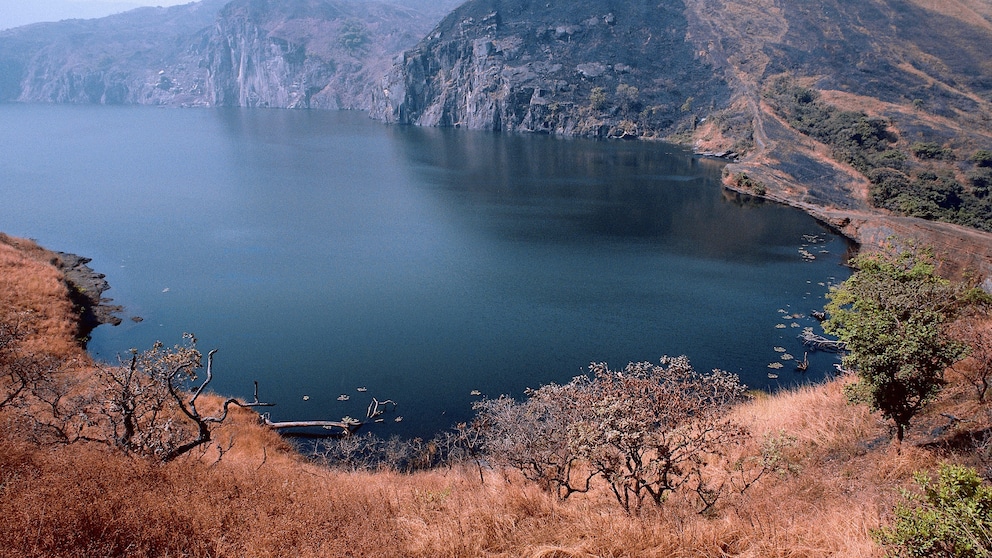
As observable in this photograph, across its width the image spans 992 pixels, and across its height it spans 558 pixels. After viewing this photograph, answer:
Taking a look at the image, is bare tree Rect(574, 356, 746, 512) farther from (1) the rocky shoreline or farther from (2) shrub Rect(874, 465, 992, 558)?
(1) the rocky shoreline

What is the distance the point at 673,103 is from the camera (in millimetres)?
119938

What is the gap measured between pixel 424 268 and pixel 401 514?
3046cm

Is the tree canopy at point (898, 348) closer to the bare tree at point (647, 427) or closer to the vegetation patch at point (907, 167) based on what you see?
the bare tree at point (647, 427)

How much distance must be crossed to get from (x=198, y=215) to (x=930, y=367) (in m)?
56.6

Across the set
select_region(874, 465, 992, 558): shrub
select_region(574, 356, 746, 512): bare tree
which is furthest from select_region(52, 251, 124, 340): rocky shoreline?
select_region(874, 465, 992, 558): shrub

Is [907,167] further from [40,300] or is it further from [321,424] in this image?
[40,300]

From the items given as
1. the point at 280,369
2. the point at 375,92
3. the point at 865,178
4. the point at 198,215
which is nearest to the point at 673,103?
the point at 865,178

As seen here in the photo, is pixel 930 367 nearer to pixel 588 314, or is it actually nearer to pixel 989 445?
pixel 989 445

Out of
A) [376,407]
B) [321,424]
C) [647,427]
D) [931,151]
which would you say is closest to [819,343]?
[376,407]

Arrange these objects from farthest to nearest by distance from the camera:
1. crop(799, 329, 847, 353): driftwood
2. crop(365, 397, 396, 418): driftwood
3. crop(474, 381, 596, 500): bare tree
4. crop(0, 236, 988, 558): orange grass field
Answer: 1. crop(799, 329, 847, 353): driftwood
2. crop(365, 397, 396, 418): driftwood
3. crop(474, 381, 596, 500): bare tree
4. crop(0, 236, 988, 558): orange grass field

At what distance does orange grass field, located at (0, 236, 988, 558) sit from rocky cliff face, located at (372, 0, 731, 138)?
114305 mm

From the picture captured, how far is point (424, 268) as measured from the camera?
127ft

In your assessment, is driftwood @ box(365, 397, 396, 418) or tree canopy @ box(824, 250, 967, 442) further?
driftwood @ box(365, 397, 396, 418)

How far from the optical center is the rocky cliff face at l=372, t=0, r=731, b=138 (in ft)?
393
